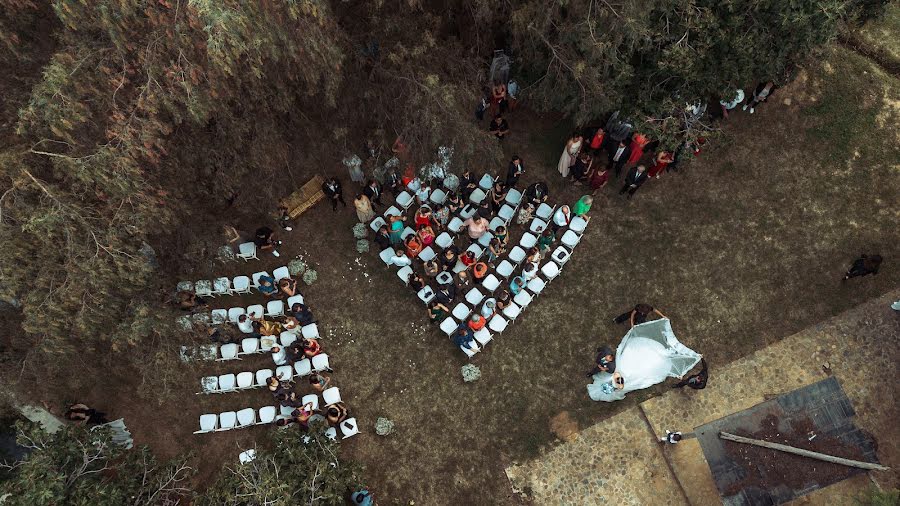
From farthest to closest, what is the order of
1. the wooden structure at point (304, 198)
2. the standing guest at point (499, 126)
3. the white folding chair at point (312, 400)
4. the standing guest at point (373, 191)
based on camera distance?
the standing guest at point (499, 126) → the wooden structure at point (304, 198) → the standing guest at point (373, 191) → the white folding chair at point (312, 400)

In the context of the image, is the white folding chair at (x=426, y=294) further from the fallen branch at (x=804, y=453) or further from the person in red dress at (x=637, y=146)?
the fallen branch at (x=804, y=453)

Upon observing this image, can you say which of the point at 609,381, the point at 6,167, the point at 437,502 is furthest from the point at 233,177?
the point at 609,381

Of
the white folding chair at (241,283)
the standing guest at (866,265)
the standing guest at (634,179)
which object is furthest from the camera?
the standing guest at (634,179)

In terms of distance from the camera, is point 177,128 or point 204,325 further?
point 204,325

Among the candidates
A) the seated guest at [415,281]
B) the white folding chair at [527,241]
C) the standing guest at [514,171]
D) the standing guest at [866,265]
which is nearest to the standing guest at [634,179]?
the standing guest at [514,171]

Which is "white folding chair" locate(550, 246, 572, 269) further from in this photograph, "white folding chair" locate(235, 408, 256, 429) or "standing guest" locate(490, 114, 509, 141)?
"white folding chair" locate(235, 408, 256, 429)

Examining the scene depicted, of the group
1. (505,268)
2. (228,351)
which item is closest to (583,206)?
(505,268)

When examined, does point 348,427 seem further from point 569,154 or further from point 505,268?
point 569,154

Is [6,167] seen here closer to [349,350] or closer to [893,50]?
[349,350]
